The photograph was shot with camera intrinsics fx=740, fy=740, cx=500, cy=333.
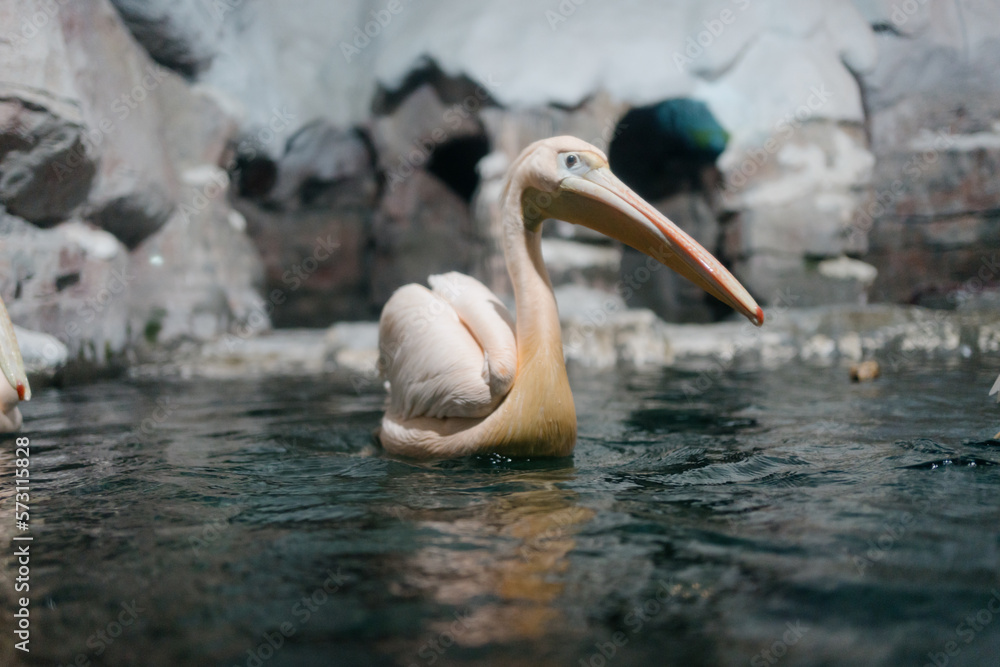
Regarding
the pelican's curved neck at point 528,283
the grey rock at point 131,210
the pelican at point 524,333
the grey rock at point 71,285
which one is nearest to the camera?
the pelican at point 524,333

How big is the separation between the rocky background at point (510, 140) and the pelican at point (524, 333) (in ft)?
14.6

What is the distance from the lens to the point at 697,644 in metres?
1.39

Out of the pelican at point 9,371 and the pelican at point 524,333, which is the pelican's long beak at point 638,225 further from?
the pelican at point 9,371

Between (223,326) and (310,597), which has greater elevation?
(223,326)

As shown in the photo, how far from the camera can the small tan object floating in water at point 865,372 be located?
4.91 metres

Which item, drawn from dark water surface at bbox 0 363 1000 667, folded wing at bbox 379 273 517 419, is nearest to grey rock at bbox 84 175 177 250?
dark water surface at bbox 0 363 1000 667

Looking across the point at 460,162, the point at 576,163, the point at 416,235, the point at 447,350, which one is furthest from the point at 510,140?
the point at 447,350

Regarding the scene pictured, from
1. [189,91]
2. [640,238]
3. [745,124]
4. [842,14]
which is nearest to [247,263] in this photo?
[189,91]

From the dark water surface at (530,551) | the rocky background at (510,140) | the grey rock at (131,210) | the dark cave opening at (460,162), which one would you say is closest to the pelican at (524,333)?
the dark water surface at (530,551)

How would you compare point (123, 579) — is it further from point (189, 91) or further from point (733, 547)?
point (189, 91)

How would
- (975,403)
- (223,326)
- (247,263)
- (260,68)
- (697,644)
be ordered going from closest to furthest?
(697,644), (975,403), (223,326), (247,263), (260,68)

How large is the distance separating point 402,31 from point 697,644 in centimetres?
1015

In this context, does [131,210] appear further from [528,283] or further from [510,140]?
[528,283]

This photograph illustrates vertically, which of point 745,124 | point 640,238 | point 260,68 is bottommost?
point 640,238
